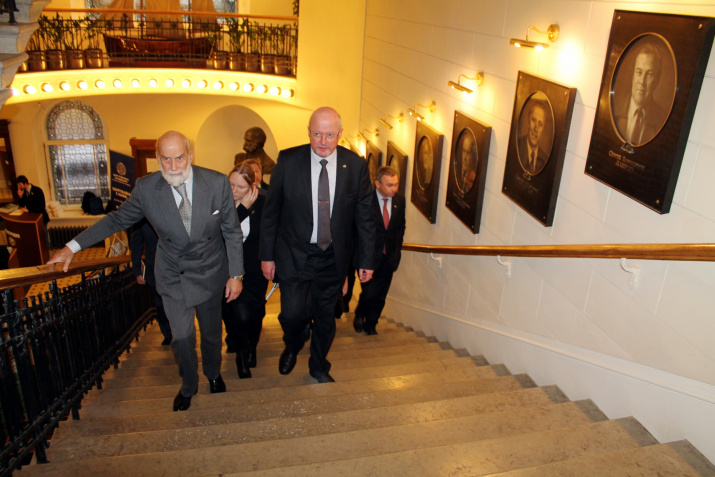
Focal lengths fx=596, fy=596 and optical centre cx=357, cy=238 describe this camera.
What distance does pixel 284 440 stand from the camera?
A: 2932 millimetres

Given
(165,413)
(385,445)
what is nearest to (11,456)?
(165,413)

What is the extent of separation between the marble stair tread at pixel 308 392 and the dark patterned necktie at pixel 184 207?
3.63ft

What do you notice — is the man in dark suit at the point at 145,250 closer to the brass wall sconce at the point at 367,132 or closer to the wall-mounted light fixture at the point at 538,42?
the wall-mounted light fixture at the point at 538,42

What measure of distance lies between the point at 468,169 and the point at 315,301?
195 centimetres

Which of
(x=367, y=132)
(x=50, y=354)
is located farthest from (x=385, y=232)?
(x=367, y=132)

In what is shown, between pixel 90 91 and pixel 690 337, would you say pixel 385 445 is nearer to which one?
pixel 690 337

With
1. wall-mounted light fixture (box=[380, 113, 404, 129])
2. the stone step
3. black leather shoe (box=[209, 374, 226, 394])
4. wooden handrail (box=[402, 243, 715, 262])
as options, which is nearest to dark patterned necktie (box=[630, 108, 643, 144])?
wooden handrail (box=[402, 243, 715, 262])

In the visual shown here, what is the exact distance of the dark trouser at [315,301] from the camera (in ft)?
12.8

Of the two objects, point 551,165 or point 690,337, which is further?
point 551,165

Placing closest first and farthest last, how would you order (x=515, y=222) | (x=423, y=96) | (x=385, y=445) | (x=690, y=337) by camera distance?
(x=690, y=337)
(x=385, y=445)
(x=515, y=222)
(x=423, y=96)

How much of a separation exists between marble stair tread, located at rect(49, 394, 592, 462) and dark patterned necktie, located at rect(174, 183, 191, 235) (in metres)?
1.12

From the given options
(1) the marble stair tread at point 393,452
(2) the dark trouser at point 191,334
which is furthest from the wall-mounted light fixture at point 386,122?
(1) the marble stair tread at point 393,452

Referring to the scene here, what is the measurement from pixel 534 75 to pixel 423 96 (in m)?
2.55

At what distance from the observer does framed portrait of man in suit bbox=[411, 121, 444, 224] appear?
5934 millimetres
